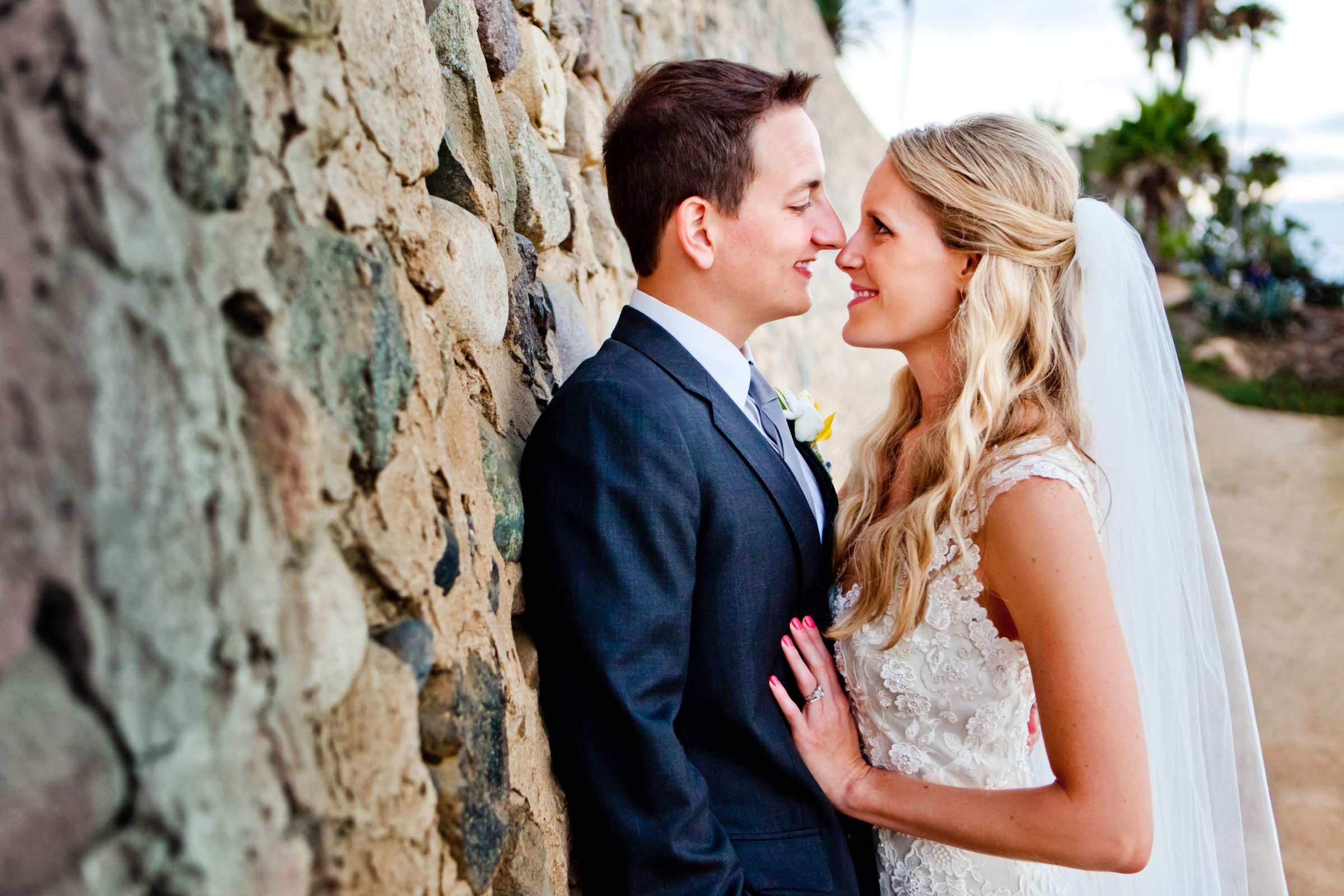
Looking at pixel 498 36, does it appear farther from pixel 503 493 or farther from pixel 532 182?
pixel 503 493

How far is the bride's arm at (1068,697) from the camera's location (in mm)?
1822

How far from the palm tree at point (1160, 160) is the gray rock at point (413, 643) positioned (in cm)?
2764

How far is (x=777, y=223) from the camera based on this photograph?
2342mm

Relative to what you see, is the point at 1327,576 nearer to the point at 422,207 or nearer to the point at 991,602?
the point at 991,602

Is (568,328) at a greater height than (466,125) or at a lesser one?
lesser

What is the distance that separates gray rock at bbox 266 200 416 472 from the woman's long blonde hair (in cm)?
121

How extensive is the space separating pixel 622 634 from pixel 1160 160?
28928 millimetres

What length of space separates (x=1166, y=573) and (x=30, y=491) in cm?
222

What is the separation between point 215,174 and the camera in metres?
0.97

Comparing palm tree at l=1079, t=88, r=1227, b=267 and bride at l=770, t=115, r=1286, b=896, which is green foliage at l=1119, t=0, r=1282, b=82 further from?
bride at l=770, t=115, r=1286, b=896

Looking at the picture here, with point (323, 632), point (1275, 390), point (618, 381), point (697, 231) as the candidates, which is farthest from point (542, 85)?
point (1275, 390)

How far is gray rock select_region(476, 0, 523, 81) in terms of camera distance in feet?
7.71

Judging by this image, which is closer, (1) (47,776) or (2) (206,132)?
(1) (47,776)

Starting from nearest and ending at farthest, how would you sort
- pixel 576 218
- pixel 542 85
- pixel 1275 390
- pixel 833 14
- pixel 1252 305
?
pixel 542 85, pixel 576 218, pixel 1275 390, pixel 1252 305, pixel 833 14
